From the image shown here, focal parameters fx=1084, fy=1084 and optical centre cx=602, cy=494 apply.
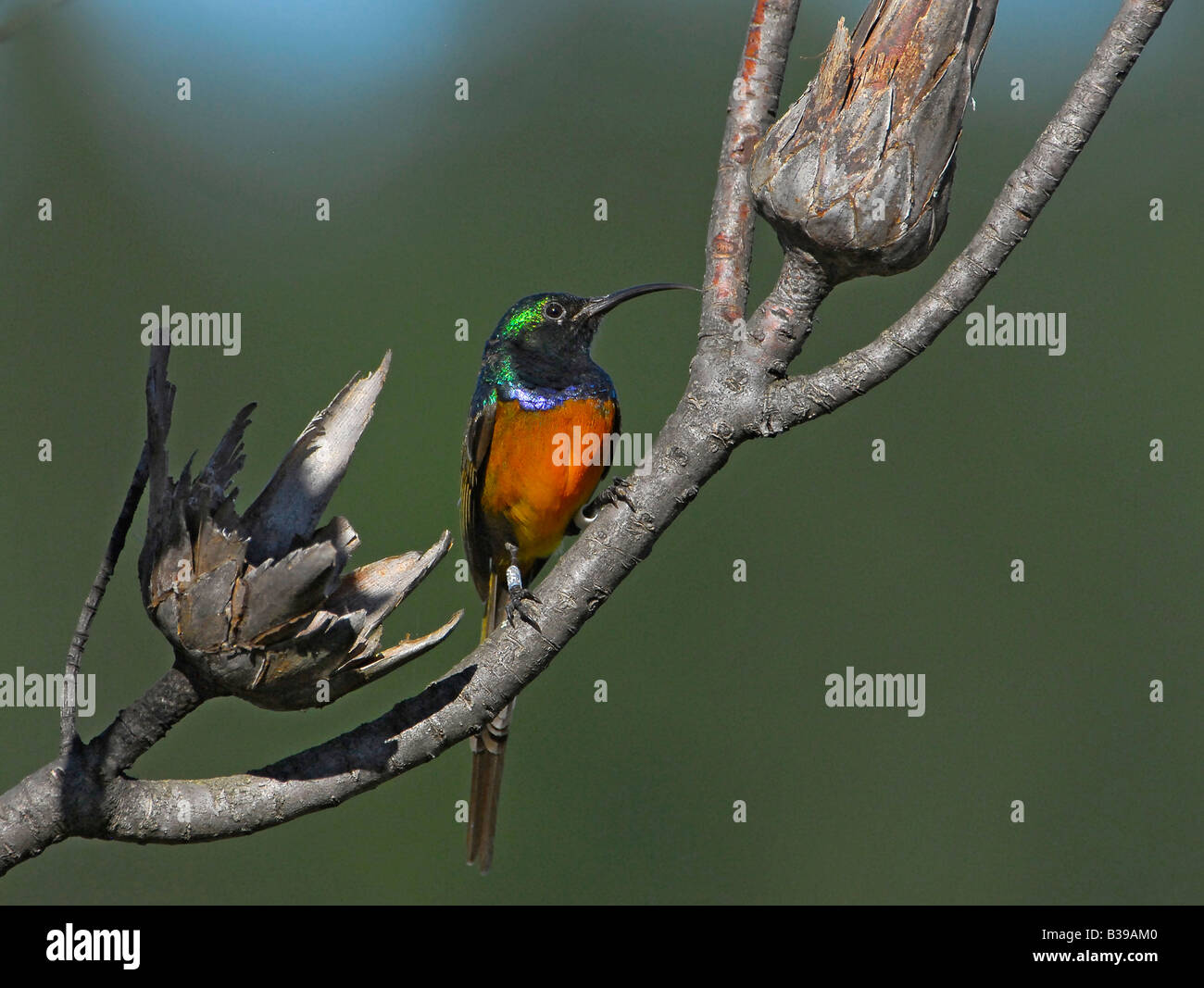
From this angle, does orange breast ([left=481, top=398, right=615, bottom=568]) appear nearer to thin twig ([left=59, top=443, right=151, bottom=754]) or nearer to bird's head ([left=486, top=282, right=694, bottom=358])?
bird's head ([left=486, top=282, right=694, bottom=358])

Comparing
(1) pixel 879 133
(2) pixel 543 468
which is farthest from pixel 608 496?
(1) pixel 879 133

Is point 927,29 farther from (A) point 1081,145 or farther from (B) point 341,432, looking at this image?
(B) point 341,432

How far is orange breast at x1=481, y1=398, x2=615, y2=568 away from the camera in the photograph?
15.6ft

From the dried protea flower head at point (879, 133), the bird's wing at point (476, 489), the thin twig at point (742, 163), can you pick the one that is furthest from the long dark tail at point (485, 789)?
the dried protea flower head at point (879, 133)

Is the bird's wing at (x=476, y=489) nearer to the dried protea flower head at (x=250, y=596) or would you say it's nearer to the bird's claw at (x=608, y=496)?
the bird's claw at (x=608, y=496)

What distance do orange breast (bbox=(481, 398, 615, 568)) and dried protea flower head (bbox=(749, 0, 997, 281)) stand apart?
2.46 meters

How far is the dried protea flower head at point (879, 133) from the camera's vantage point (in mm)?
2301

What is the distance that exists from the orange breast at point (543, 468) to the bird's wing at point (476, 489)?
0.04 metres

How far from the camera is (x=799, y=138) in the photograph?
2.35 m

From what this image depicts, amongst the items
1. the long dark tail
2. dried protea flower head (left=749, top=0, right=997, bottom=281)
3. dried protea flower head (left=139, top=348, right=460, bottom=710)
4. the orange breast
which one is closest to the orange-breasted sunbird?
the orange breast

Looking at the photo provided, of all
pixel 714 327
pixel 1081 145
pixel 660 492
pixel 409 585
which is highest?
pixel 1081 145

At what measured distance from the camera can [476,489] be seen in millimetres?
5082
